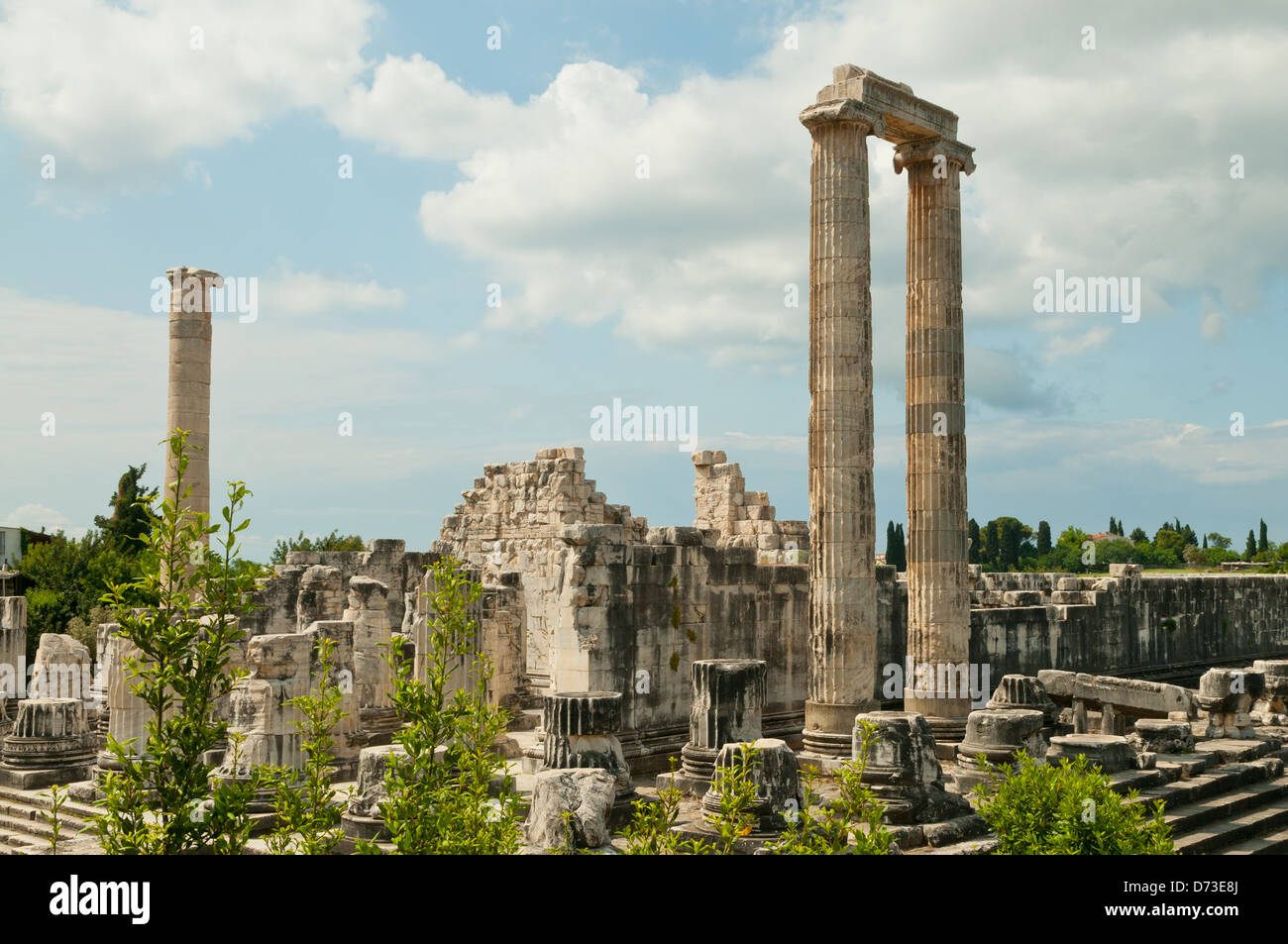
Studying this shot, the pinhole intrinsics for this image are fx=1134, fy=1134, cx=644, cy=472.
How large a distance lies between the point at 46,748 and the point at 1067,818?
13.3 m

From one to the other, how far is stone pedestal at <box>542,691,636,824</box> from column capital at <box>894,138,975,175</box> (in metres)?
10.00

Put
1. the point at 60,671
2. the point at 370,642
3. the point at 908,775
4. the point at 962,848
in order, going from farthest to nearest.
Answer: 1. the point at 60,671
2. the point at 370,642
3. the point at 908,775
4. the point at 962,848

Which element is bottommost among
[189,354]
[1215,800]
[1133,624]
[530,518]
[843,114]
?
[1215,800]

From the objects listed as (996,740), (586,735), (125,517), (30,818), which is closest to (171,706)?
(586,735)

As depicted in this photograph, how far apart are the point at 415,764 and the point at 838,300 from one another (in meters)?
11.1

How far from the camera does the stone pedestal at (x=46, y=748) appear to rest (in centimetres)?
1501

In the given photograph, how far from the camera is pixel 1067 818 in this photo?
7934 mm

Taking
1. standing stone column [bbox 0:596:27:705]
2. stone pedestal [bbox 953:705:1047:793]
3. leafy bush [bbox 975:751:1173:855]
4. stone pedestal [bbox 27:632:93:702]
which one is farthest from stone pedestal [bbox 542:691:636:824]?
standing stone column [bbox 0:596:27:705]

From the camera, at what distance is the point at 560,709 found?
10922mm

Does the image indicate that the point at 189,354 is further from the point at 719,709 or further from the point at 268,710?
the point at 719,709

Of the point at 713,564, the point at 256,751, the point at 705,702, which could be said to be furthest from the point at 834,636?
the point at 256,751

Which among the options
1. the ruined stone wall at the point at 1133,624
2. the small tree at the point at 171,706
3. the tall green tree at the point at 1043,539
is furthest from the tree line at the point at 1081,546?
the small tree at the point at 171,706

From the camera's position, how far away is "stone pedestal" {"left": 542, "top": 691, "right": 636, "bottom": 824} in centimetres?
Answer: 1080

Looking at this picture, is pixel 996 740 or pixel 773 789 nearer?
pixel 773 789
